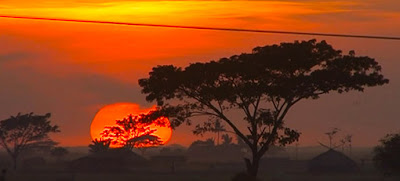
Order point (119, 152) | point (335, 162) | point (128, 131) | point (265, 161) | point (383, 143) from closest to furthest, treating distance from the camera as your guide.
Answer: point (383, 143)
point (335, 162)
point (119, 152)
point (128, 131)
point (265, 161)

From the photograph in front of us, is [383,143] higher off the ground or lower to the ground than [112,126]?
lower

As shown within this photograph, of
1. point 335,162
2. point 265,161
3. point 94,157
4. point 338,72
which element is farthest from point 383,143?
point 265,161

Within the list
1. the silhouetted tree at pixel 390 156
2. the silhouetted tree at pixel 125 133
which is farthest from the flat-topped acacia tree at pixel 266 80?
the silhouetted tree at pixel 125 133

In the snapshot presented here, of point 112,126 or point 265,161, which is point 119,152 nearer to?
point 112,126

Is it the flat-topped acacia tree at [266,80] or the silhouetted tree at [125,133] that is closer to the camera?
the flat-topped acacia tree at [266,80]

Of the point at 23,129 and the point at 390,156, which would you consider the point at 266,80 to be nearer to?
the point at 390,156

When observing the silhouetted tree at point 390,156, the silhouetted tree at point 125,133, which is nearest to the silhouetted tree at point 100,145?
the silhouetted tree at point 125,133

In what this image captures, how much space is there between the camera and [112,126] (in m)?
167

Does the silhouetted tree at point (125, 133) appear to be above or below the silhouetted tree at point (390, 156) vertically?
above

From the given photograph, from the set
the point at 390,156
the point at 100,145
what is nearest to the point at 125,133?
the point at 100,145

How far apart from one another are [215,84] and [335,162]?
64266 mm

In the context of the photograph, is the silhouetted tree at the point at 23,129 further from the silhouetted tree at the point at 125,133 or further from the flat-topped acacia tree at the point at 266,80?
the flat-topped acacia tree at the point at 266,80

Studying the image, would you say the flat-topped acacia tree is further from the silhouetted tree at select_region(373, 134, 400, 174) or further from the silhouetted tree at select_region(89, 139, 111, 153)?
the silhouetted tree at select_region(89, 139, 111, 153)

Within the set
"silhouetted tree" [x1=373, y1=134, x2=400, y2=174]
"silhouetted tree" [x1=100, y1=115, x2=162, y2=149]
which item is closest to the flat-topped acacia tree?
"silhouetted tree" [x1=373, y1=134, x2=400, y2=174]
